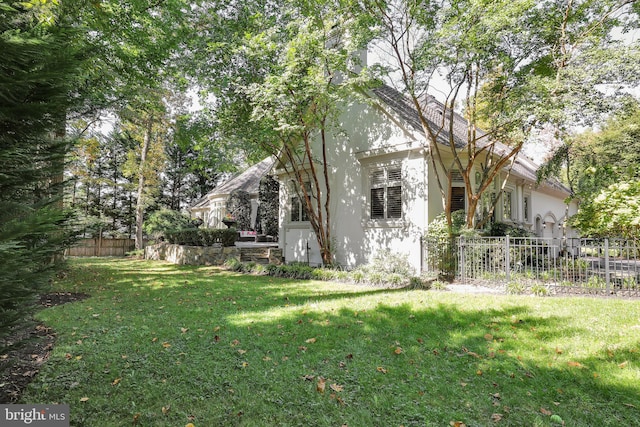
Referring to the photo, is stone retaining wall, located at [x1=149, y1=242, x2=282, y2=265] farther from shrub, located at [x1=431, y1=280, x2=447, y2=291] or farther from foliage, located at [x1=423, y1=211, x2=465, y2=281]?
shrub, located at [x1=431, y1=280, x2=447, y2=291]

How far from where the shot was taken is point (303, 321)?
5500mm

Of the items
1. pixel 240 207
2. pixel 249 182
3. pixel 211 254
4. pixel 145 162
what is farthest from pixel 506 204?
pixel 145 162

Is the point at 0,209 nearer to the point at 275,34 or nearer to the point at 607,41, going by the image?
the point at 275,34

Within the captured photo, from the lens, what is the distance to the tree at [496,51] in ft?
27.2

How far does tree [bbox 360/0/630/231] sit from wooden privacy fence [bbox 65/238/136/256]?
21.3 m

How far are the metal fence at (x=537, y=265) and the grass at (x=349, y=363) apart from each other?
3.48 feet

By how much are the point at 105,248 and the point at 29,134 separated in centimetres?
2364

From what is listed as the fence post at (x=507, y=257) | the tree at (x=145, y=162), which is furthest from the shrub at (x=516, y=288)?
the tree at (x=145, y=162)

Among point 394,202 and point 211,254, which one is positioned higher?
point 394,202

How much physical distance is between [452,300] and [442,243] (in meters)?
3.21

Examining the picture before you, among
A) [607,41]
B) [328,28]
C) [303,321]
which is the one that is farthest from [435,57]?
[303,321]

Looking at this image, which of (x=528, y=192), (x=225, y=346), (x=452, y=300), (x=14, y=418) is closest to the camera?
(x=14, y=418)

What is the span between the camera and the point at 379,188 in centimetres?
1212

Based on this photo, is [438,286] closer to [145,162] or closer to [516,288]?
[516,288]
